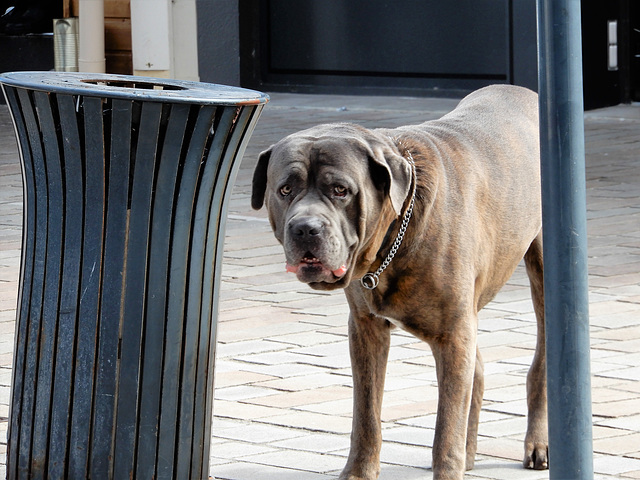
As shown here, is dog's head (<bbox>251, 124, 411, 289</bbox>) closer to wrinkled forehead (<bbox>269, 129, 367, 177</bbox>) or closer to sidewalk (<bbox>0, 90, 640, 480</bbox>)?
wrinkled forehead (<bbox>269, 129, 367, 177</bbox>)

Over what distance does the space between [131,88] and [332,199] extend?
66 centimetres

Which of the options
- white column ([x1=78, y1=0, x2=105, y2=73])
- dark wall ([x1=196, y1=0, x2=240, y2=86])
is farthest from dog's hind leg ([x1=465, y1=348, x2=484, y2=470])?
dark wall ([x1=196, y1=0, x2=240, y2=86])

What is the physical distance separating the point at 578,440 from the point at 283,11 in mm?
12222

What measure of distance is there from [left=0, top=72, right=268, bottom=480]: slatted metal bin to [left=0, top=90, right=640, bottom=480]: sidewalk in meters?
0.81

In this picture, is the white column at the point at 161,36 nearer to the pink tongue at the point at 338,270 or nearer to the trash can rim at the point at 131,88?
the trash can rim at the point at 131,88

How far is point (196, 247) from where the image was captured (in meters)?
3.34

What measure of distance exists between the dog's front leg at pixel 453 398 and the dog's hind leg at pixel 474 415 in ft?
1.04

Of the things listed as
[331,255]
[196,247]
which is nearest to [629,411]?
[331,255]

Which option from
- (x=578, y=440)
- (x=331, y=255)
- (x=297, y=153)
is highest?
(x=297, y=153)

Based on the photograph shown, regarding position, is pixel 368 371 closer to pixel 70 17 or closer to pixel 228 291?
pixel 228 291

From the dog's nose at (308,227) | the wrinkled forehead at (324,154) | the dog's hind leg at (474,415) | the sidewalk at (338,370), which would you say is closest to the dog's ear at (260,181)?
the wrinkled forehead at (324,154)

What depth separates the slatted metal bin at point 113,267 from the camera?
3.20 meters

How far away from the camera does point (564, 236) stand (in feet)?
9.18

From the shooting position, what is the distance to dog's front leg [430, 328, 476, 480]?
3779 millimetres
